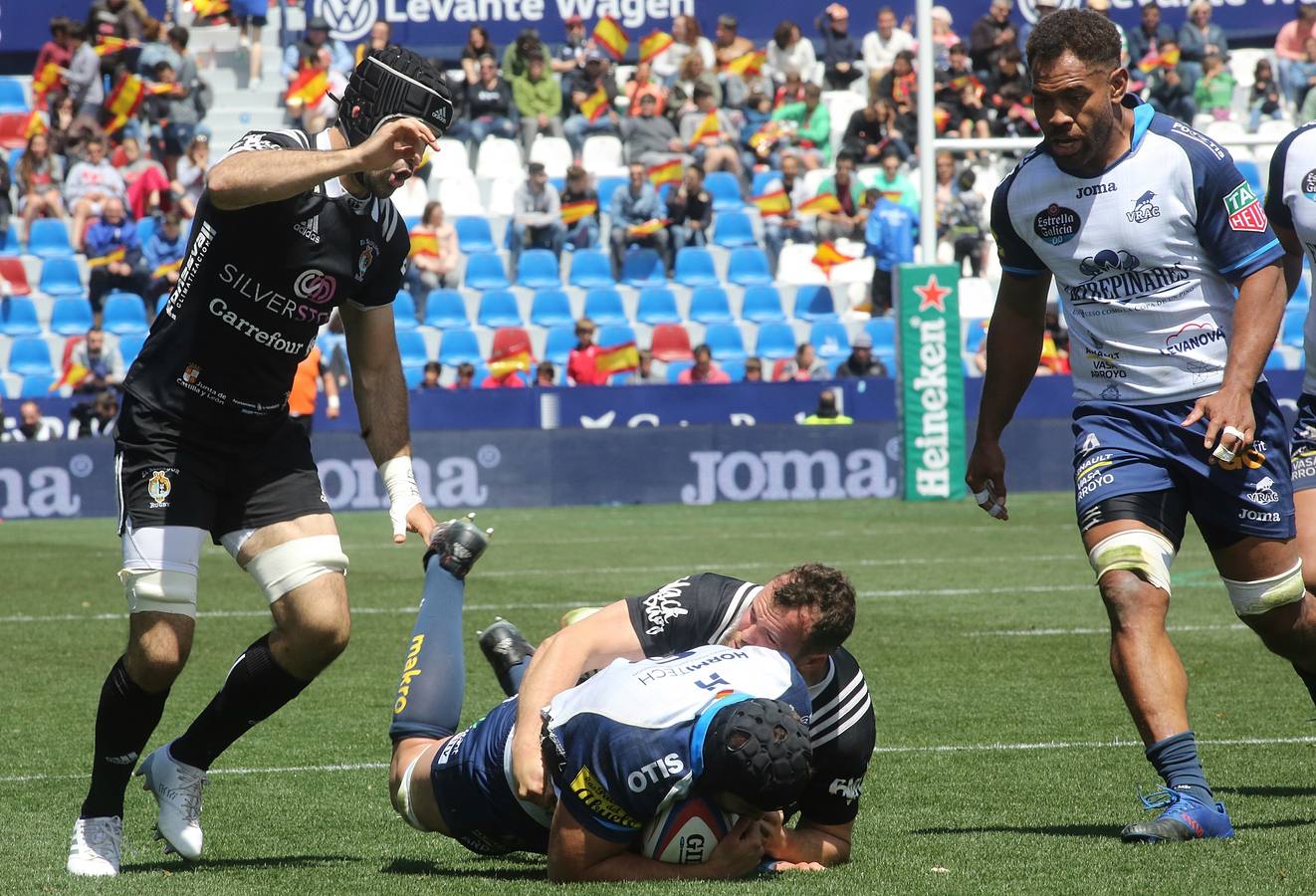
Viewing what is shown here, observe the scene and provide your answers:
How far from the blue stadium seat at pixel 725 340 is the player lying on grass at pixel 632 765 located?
1838 centimetres

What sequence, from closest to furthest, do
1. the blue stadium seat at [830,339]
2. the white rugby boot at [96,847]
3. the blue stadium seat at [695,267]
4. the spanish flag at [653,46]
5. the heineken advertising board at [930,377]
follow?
the white rugby boot at [96,847]
the heineken advertising board at [930,377]
the blue stadium seat at [830,339]
the blue stadium seat at [695,267]
the spanish flag at [653,46]

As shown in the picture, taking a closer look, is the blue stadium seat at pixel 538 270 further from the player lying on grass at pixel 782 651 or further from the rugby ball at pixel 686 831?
the rugby ball at pixel 686 831

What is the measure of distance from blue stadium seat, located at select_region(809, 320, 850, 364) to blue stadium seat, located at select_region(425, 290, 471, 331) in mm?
4472

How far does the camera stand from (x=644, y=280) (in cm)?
2400

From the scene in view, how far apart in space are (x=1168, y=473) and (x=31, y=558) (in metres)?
11.6

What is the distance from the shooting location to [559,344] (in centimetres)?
2297

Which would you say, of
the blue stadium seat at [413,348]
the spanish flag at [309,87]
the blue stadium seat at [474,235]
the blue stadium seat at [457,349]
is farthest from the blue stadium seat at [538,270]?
the spanish flag at [309,87]

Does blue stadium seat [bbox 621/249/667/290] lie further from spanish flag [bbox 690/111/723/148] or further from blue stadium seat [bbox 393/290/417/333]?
blue stadium seat [bbox 393/290/417/333]

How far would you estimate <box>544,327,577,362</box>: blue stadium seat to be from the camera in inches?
898

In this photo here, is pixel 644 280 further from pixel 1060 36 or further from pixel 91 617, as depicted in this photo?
pixel 1060 36

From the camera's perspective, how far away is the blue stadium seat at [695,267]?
945 inches

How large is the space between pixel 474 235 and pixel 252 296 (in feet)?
65.3

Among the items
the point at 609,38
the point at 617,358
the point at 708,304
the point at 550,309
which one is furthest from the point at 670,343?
the point at 609,38

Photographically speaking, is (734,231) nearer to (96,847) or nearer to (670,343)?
(670,343)
